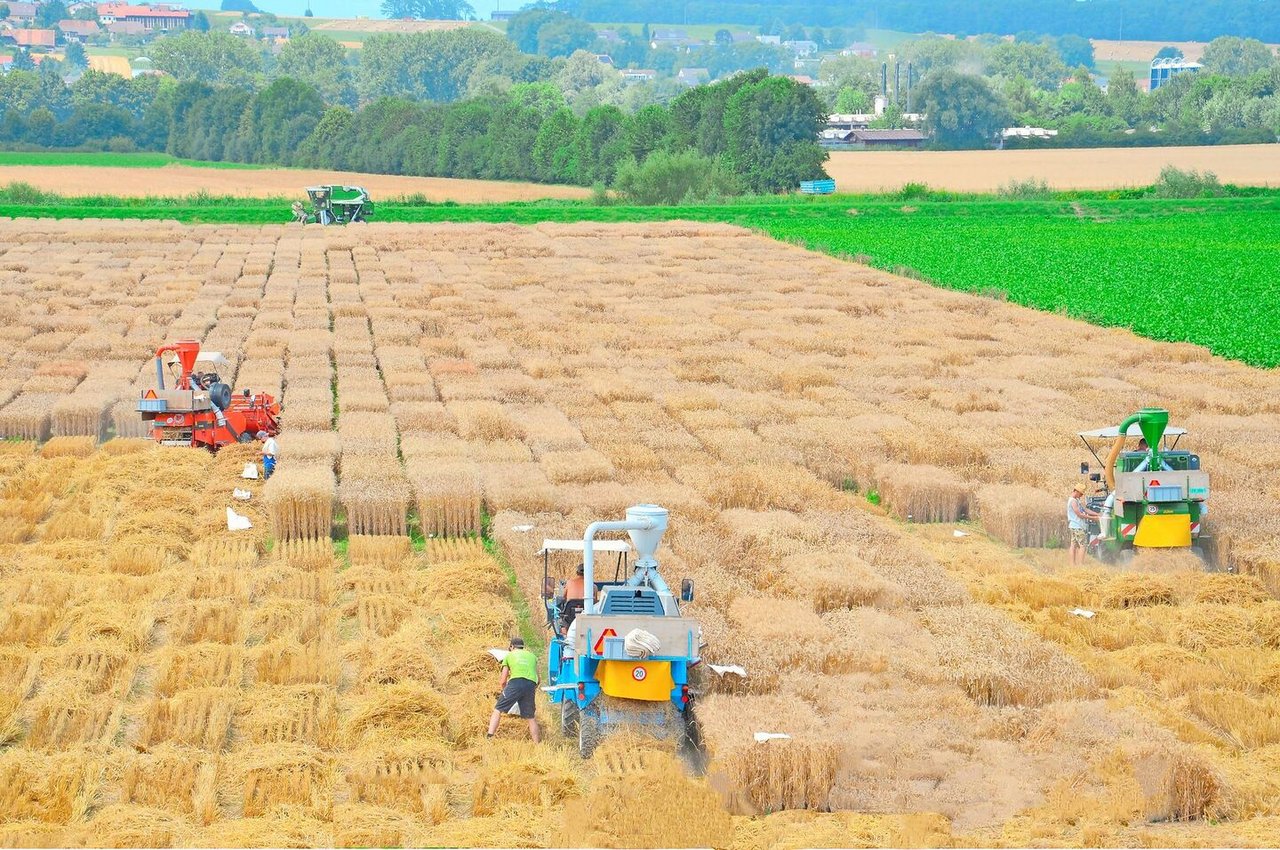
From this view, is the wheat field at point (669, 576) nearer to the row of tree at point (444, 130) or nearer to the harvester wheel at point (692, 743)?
the harvester wheel at point (692, 743)

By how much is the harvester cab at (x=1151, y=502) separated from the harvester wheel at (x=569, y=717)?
688 cm

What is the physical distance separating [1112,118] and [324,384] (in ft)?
406

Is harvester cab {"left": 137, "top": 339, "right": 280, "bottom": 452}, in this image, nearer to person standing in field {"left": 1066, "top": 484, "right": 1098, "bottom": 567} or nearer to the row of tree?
person standing in field {"left": 1066, "top": 484, "right": 1098, "bottom": 567}

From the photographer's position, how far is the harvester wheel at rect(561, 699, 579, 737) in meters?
12.4

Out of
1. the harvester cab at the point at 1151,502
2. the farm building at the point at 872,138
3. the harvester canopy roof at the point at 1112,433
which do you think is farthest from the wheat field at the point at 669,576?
the farm building at the point at 872,138

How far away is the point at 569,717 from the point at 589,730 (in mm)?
583

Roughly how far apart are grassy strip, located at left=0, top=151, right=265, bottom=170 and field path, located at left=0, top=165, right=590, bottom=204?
4747 mm

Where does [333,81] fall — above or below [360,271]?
above

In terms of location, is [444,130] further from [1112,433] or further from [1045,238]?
[1112,433]

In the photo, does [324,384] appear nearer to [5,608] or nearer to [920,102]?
[5,608]

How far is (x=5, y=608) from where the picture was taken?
49.6 ft

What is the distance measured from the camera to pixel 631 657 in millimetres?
11469

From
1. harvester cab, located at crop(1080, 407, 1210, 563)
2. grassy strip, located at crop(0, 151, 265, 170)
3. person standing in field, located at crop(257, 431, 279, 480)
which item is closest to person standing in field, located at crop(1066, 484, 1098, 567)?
harvester cab, located at crop(1080, 407, 1210, 563)

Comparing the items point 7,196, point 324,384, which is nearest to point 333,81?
point 7,196
